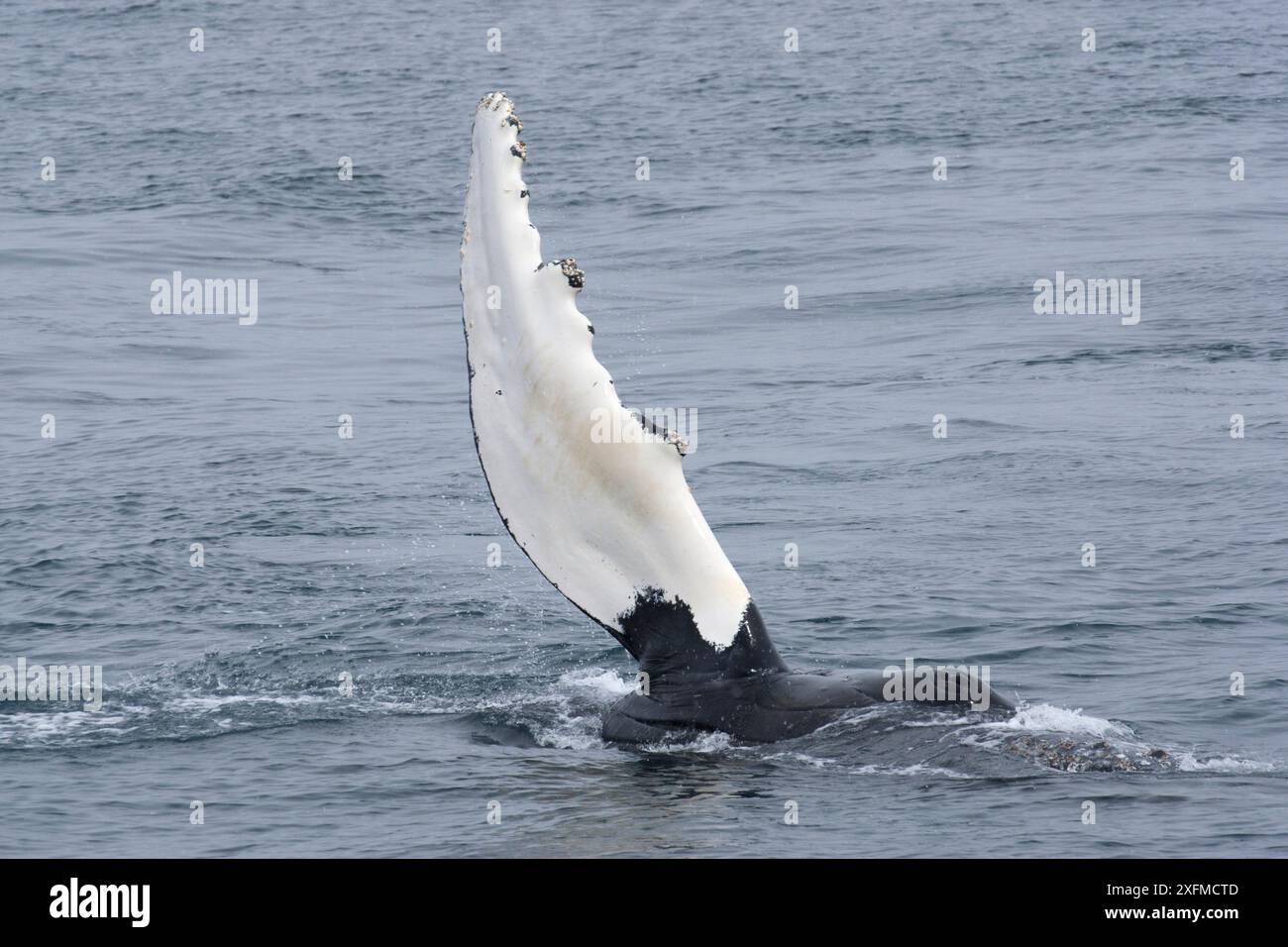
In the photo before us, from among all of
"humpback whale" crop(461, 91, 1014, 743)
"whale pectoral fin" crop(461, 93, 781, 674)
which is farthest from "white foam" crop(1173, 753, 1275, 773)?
"whale pectoral fin" crop(461, 93, 781, 674)

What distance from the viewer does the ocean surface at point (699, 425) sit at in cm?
925

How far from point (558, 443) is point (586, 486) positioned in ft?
0.80

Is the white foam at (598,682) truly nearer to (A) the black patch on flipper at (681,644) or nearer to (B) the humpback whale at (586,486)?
(A) the black patch on flipper at (681,644)

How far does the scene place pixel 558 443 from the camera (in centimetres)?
892

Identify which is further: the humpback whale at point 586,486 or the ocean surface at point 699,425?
the ocean surface at point 699,425

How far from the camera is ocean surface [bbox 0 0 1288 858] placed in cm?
925

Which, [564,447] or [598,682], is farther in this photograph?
[598,682]
